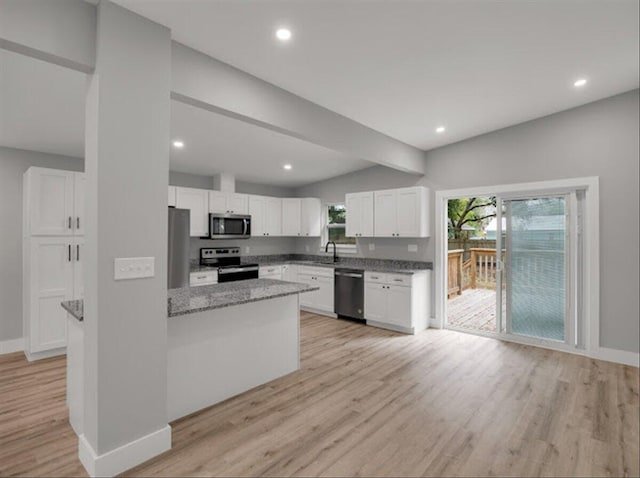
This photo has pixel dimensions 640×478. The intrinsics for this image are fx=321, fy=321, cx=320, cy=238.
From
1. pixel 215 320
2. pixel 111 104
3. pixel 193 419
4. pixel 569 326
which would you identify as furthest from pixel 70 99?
pixel 569 326

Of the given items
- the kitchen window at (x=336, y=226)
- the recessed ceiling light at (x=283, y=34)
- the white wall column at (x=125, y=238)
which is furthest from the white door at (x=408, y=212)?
the white wall column at (x=125, y=238)

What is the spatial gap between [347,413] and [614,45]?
333cm

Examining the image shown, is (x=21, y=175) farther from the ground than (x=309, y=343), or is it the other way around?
(x=21, y=175)

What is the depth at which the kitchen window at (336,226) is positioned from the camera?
6.26 m

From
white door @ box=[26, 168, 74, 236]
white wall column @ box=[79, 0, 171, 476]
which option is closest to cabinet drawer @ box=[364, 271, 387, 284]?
white wall column @ box=[79, 0, 171, 476]

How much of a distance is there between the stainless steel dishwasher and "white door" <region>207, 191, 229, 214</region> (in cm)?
215

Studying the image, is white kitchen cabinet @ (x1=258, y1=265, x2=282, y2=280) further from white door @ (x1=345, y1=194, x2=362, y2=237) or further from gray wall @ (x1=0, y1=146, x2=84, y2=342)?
gray wall @ (x1=0, y1=146, x2=84, y2=342)

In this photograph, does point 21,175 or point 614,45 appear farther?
point 21,175

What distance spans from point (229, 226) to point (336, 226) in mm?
2106

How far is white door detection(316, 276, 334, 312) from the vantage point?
5.38 metres

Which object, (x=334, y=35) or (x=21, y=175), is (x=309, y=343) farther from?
(x=21, y=175)

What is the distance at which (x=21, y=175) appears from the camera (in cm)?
382

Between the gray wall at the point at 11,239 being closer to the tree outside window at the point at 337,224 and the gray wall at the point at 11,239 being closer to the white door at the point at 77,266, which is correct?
the white door at the point at 77,266

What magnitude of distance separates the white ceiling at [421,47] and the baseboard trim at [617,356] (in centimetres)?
264
